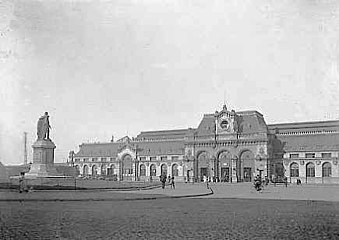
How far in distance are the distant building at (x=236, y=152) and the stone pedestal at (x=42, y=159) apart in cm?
3142

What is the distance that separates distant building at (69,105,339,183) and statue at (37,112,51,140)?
31.7 meters

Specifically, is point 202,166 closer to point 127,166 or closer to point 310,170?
point 127,166

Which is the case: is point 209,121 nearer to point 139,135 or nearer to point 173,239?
point 139,135

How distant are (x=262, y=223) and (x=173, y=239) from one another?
13.5 feet

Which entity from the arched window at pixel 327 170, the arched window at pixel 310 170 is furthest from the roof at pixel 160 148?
the arched window at pixel 327 170

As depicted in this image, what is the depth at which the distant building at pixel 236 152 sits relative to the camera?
72938mm

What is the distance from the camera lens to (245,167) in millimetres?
76688

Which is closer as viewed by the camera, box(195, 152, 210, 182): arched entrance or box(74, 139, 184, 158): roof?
box(195, 152, 210, 182): arched entrance

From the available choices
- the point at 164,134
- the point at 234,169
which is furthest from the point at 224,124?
the point at 164,134

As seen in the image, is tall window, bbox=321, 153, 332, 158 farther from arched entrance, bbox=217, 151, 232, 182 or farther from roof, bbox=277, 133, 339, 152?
arched entrance, bbox=217, 151, 232, 182

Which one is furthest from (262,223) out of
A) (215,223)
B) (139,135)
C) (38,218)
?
(139,135)

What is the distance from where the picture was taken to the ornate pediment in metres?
79.5

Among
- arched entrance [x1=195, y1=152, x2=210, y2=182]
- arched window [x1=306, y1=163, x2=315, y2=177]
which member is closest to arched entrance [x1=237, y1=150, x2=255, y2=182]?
arched entrance [x1=195, y1=152, x2=210, y2=182]

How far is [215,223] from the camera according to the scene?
44.3 ft
